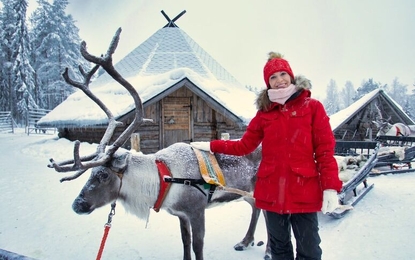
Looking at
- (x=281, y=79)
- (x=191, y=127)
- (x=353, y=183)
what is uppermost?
(x=281, y=79)

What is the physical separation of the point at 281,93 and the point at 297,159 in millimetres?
534

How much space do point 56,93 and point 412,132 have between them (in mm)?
32335

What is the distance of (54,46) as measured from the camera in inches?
1083

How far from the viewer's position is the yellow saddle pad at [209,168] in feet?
9.04

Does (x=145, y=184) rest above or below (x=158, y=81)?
below

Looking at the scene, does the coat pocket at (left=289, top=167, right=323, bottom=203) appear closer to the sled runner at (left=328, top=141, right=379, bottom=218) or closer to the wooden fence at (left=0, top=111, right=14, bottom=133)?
the sled runner at (left=328, top=141, right=379, bottom=218)

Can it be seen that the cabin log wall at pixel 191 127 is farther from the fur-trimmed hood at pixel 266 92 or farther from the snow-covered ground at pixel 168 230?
the fur-trimmed hood at pixel 266 92

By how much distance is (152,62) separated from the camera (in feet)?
46.6

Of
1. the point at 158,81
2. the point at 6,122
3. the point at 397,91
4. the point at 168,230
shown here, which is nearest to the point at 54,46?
the point at 6,122

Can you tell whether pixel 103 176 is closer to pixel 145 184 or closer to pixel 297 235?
pixel 145 184

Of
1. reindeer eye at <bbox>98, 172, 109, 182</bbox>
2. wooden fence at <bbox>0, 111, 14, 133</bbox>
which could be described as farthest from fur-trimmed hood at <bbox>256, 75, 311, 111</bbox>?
wooden fence at <bbox>0, 111, 14, 133</bbox>

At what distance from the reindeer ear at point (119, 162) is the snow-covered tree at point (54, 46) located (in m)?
27.0

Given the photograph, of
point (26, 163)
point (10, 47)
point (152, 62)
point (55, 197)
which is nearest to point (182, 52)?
point (152, 62)

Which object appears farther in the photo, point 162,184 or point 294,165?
point 162,184
